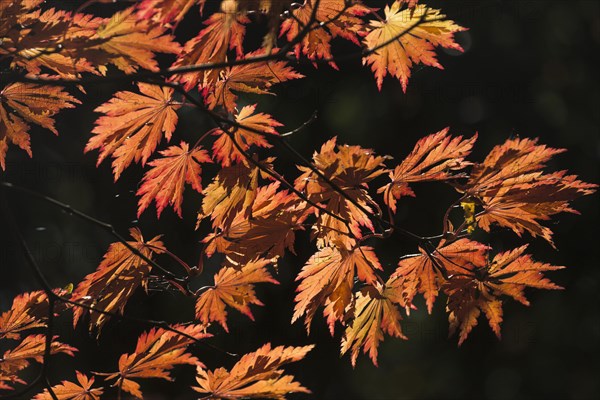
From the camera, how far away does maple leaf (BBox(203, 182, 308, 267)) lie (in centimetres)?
114

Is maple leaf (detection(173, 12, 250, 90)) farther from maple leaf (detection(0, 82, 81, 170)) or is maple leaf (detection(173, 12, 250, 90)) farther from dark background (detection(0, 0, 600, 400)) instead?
dark background (detection(0, 0, 600, 400))

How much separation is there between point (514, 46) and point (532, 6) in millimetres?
261

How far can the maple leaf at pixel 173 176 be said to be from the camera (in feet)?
4.01

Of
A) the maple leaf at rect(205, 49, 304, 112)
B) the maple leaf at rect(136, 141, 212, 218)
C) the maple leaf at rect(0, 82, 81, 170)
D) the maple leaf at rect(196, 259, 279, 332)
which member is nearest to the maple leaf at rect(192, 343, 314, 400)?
the maple leaf at rect(196, 259, 279, 332)

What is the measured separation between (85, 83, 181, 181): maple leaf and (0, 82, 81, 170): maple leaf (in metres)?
0.10

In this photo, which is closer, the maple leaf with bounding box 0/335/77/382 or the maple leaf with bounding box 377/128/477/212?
the maple leaf with bounding box 377/128/477/212

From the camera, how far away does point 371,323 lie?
1.25 meters

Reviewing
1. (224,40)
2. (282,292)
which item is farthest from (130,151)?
(282,292)

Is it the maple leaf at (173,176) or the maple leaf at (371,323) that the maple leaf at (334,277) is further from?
the maple leaf at (173,176)

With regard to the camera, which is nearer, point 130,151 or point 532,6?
point 130,151

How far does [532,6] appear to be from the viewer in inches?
143

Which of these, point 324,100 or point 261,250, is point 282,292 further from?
point 261,250

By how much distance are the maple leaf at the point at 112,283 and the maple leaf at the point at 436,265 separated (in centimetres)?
41

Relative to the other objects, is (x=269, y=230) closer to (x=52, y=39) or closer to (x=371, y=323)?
(x=371, y=323)
